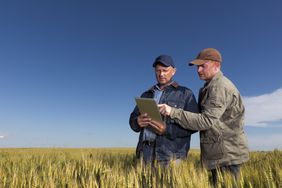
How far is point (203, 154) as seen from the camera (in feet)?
11.5

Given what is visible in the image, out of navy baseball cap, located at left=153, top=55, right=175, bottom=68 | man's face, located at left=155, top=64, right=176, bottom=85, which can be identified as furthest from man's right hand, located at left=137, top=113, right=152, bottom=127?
navy baseball cap, located at left=153, top=55, right=175, bottom=68

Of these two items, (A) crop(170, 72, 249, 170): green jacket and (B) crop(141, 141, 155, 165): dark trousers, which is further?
(B) crop(141, 141, 155, 165): dark trousers

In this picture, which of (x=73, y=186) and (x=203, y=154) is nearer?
(x=73, y=186)

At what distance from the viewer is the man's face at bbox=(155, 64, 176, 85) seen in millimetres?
3719

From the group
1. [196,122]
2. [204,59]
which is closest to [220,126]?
[196,122]

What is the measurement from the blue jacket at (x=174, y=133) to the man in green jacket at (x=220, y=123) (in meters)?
0.22

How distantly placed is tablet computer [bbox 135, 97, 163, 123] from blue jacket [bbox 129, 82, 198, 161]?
27 centimetres

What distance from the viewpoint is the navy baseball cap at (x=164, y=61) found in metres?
3.66

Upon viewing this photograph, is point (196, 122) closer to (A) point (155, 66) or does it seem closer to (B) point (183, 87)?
(B) point (183, 87)

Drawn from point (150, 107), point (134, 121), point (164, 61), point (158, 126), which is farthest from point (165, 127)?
point (164, 61)

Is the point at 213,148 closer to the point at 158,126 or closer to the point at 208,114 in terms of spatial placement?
the point at 208,114

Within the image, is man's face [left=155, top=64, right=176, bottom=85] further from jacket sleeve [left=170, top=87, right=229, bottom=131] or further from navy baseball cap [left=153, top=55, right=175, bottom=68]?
jacket sleeve [left=170, top=87, right=229, bottom=131]

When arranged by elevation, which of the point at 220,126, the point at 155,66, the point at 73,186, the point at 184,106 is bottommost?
the point at 73,186

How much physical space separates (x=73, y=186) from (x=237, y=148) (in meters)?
1.79
